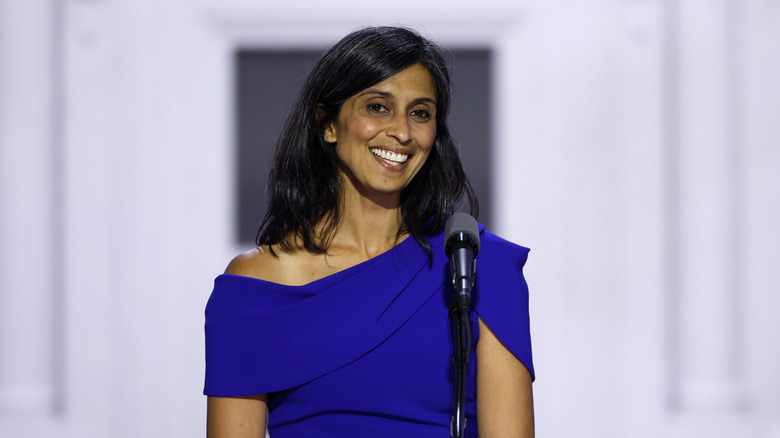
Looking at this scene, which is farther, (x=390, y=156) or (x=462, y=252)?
(x=390, y=156)

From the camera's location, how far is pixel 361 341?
1.80 meters

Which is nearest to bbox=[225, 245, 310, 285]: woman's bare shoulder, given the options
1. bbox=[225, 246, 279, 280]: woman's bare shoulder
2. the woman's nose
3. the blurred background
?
bbox=[225, 246, 279, 280]: woman's bare shoulder

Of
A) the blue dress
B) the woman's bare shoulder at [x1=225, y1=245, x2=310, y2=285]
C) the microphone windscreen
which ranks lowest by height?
the blue dress

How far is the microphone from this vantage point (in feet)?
4.55

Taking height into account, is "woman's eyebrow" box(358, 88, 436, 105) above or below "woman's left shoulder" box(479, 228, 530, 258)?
above

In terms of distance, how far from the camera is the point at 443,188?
6.55 feet

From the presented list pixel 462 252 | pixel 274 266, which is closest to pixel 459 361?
pixel 462 252

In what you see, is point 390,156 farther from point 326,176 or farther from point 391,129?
point 326,176

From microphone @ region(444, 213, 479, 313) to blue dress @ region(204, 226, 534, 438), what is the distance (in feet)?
1.18

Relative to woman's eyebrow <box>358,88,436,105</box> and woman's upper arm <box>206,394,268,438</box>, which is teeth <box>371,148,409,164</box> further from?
woman's upper arm <box>206,394,268,438</box>

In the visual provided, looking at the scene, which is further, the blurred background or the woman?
the blurred background
